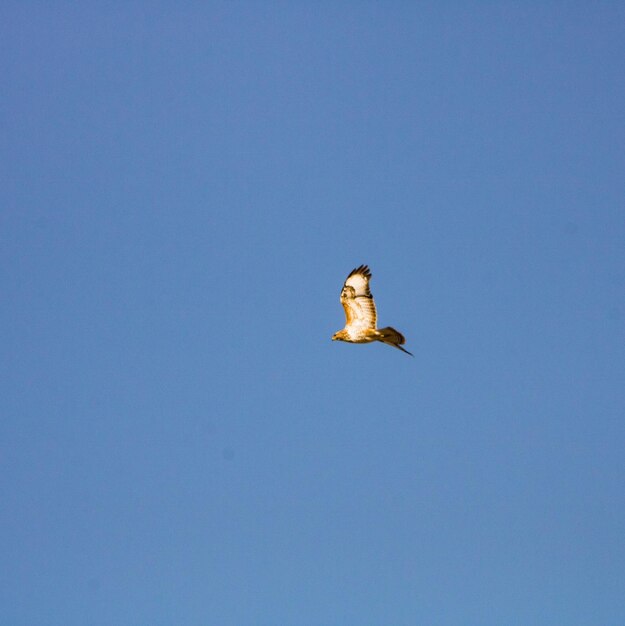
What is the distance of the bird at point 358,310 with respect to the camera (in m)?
31.3

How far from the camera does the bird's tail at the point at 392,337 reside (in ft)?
97.3

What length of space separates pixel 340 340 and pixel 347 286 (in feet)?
6.61

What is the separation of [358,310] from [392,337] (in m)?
2.68

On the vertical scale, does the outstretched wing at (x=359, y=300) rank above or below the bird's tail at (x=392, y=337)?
above

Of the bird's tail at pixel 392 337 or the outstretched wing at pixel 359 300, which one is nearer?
the bird's tail at pixel 392 337

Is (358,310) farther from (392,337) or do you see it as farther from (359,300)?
(392,337)

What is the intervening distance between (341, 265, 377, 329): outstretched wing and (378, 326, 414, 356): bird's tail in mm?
1522

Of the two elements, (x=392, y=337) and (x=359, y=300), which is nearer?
(x=392, y=337)

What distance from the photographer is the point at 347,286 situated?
107 ft

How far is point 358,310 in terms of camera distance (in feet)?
105

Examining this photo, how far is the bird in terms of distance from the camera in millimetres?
31297

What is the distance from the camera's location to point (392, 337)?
2980 centimetres

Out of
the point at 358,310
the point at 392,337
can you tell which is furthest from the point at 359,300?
the point at 392,337

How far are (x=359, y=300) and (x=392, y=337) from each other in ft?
9.70
